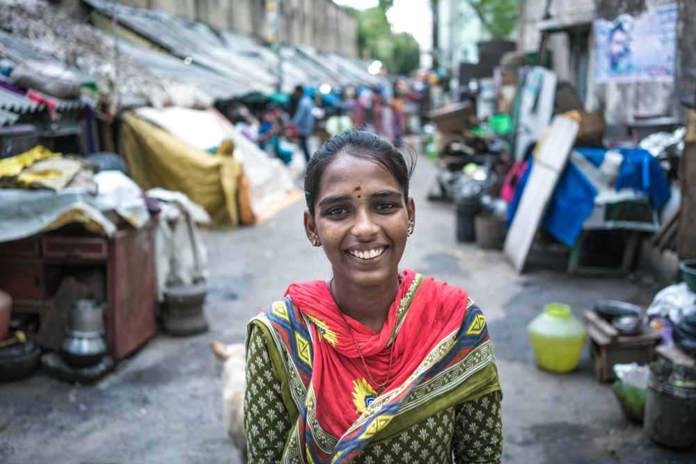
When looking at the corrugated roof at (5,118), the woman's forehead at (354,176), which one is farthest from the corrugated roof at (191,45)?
the woman's forehead at (354,176)

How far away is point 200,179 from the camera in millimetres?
10516

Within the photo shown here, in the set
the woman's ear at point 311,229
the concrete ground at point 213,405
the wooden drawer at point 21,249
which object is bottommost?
the concrete ground at point 213,405

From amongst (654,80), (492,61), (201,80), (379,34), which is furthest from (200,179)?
(379,34)

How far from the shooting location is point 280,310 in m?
1.77

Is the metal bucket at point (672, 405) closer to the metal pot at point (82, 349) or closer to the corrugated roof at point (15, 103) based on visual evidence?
the metal pot at point (82, 349)

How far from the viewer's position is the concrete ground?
13.5 feet

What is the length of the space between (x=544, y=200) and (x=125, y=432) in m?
5.13

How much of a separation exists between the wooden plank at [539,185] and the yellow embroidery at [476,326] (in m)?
5.97

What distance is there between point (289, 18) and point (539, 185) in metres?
24.7

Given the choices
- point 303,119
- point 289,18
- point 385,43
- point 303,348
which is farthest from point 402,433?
point 385,43

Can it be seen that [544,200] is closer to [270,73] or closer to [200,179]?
[200,179]

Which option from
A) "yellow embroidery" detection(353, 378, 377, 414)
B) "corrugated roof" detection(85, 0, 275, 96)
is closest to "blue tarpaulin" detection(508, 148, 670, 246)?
"yellow embroidery" detection(353, 378, 377, 414)

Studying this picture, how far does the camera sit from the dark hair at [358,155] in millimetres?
1789

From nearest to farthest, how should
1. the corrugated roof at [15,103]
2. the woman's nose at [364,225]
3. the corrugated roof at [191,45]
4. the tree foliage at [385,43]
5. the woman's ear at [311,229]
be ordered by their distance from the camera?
1. the woman's nose at [364,225]
2. the woman's ear at [311,229]
3. the corrugated roof at [15,103]
4. the corrugated roof at [191,45]
5. the tree foliage at [385,43]
